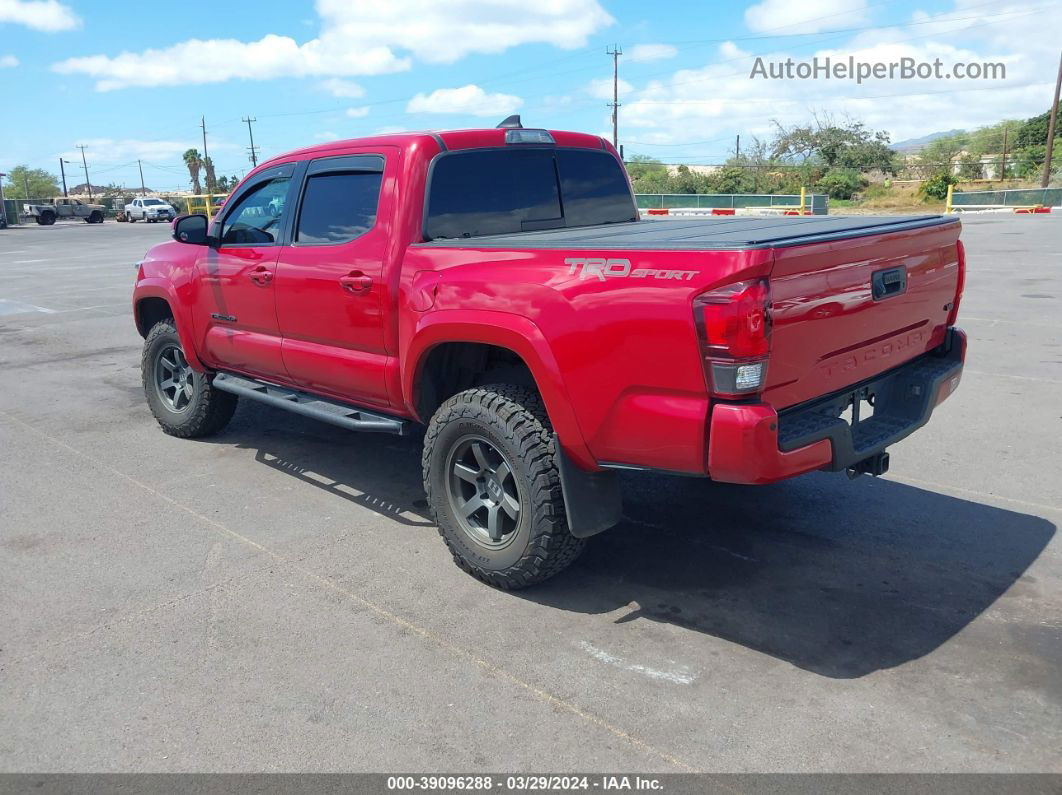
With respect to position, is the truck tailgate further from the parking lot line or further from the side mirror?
the side mirror

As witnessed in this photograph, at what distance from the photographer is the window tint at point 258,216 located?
521 centimetres

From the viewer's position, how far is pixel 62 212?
58000 millimetres

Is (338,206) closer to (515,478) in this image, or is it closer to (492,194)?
(492,194)

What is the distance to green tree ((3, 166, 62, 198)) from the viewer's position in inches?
4931

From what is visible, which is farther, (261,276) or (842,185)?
(842,185)

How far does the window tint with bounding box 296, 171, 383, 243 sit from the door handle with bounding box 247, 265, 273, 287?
1.02ft

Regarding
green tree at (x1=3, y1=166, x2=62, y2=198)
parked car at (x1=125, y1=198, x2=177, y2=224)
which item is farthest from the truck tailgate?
green tree at (x1=3, y1=166, x2=62, y2=198)

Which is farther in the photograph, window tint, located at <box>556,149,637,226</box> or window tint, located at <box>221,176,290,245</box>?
window tint, located at <box>221,176,290,245</box>

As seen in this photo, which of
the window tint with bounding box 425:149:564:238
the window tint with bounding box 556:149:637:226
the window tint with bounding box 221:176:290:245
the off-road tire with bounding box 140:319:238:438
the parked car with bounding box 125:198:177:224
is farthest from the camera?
the parked car with bounding box 125:198:177:224

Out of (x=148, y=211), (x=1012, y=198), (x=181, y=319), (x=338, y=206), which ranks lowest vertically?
(x=1012, y=198)

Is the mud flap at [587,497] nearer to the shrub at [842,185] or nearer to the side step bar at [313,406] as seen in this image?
the side step bar at [313,406]

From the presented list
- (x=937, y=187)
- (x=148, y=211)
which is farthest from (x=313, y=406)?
(x=148, y=211)

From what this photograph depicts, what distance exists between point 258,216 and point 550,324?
273 centimetres

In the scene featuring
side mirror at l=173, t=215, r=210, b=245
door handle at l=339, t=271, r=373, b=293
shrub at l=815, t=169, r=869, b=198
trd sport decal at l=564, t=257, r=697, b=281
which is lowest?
door handle at l=339, t=271, r=373, b=293
